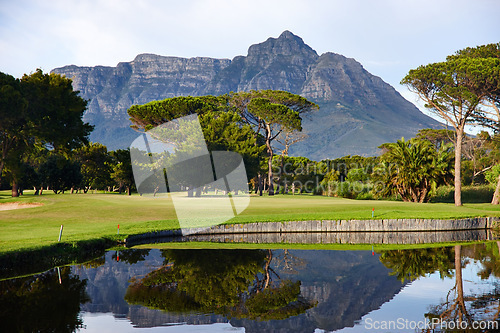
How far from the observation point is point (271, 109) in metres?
74.1

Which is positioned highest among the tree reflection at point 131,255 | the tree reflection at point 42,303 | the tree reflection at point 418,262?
the tree reflection at point 418,262

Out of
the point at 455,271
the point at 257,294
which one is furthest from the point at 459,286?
the point at 257,294

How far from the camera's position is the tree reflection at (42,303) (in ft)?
33.3

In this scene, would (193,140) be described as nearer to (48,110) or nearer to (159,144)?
(159,144)

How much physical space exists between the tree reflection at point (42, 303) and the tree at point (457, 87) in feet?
136

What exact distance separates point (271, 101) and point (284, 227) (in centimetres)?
5263

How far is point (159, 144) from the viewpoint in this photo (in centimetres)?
7069

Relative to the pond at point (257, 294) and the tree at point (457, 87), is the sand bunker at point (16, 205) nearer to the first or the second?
the pond at point (257, 294)

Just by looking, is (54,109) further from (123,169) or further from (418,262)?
(418,262)

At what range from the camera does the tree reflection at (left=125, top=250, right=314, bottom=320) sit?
12039 millimetres

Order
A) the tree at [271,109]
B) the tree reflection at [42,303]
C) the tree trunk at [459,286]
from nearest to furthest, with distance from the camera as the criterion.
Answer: the tree reflection at [42,303] → the tree trunk at [459,286] → the tree at [271,109]

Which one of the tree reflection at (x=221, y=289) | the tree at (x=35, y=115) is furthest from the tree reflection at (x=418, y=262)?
the tree at (x=35, y=115)

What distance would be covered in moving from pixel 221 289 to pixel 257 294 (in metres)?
1.44

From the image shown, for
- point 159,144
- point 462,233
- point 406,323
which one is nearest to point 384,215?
point 462,233
